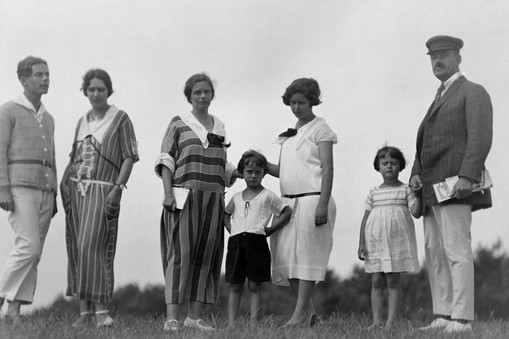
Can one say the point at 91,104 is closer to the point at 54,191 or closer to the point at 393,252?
the point at 54,191

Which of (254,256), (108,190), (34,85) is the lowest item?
(254,256)

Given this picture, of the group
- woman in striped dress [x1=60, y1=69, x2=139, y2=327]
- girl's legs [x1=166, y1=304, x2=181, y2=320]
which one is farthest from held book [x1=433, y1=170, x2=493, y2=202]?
woman in striped dress [x1=60, y1=69, x2=139, y2=327]

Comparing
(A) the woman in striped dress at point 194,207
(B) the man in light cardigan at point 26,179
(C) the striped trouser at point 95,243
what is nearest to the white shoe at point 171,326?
(A) the woman in striped dress at point 194,207

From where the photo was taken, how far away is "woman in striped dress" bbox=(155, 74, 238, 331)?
6.22 m

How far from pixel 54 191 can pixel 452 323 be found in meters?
3.41

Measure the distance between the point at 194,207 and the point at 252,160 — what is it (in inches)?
24.1

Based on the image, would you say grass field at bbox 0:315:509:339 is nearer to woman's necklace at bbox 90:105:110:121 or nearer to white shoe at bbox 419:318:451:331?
white shoe at bbox 419:318:451:331

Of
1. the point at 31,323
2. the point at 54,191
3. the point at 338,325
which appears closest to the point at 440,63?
the point at 338,325

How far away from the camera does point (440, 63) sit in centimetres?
636

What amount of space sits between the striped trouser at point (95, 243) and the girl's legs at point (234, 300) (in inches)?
40.0

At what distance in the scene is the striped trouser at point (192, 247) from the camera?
20.4 ft

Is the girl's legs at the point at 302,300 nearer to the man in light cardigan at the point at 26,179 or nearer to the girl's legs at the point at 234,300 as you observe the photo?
the girl's legs at the point at 234,300

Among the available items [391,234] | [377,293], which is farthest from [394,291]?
[391,234]

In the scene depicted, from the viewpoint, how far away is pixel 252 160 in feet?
21.1
